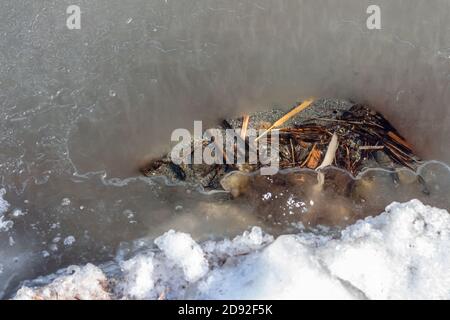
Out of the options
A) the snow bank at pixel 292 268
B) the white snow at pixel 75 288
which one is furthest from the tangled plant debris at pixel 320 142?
the white snow at pixel 75 288

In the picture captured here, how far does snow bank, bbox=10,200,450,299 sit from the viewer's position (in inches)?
75.0

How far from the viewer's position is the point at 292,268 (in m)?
1.91

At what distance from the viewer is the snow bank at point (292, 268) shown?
191 cm

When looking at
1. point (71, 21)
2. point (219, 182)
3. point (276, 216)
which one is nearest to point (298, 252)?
point (276, 216)

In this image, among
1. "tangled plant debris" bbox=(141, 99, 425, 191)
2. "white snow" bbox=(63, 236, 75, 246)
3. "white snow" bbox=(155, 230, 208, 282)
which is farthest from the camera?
"tangled plant debris" bbox=(141, 99, 425, 191)

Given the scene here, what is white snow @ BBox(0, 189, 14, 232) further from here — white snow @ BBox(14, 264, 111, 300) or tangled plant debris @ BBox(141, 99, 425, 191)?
tangled plant debris @ BBox(141, 99, 425, 191)

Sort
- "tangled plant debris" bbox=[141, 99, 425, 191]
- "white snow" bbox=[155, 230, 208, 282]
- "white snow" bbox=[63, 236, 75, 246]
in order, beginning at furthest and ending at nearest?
"tangled plant debris" bbox=[141, 99, 425, 191], "white snow" bbox=[63, 236, 75, 246], "white snow" bbox=[155, 230, 208, 282]

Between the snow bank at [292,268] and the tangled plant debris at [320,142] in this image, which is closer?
the snow bank at [292,268]

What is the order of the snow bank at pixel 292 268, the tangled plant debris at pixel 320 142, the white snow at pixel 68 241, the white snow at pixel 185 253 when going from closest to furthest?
the snow bank at pixel 292 268, the white snow at pixel 185 253, the white snow at pixel 68 241, the tangled plant debris at pixel 320 142

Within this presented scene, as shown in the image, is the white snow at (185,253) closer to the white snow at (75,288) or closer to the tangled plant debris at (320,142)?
the white snow at (75,288)

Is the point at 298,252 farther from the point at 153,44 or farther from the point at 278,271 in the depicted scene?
the point at 153,44

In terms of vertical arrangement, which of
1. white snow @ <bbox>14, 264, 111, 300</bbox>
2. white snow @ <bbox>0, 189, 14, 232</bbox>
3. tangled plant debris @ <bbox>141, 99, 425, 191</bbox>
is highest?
tangled plant debris @ <bbox>141, 99, 425, 191</bbox>

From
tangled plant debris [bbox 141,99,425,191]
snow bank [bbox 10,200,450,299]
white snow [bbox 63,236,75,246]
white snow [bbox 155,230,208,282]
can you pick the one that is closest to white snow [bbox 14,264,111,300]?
snow bank [bbox 10,200,450,299]

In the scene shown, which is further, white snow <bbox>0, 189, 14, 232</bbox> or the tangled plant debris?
the tangled plant debris
